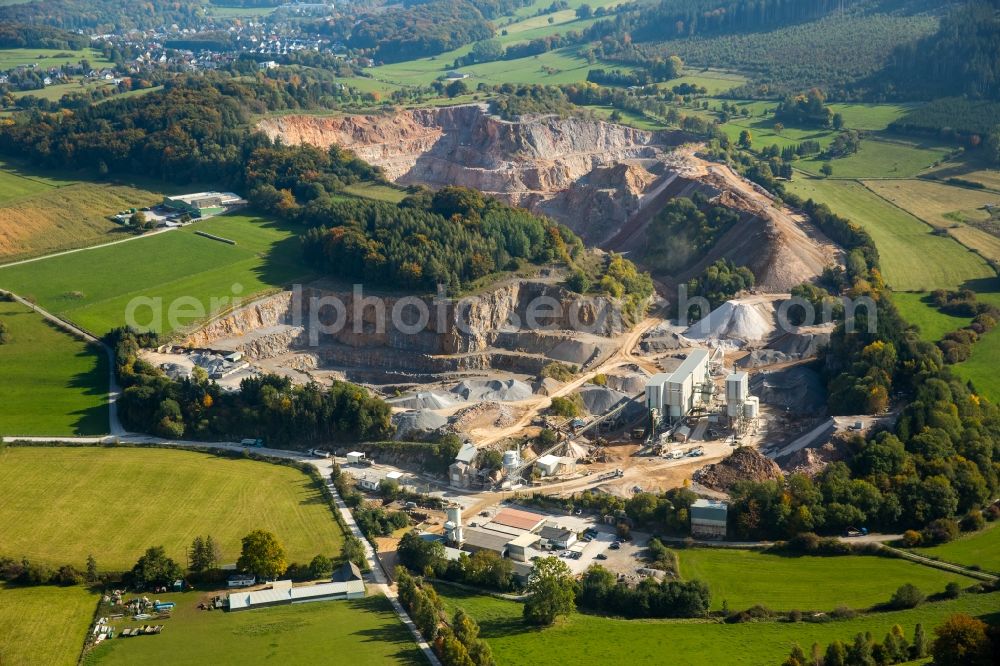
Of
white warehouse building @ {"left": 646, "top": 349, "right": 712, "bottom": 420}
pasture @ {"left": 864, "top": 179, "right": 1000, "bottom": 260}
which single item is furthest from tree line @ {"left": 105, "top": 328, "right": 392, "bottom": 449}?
pasture @ {"left": 864, "top": 179, "right": 1000, "bottom": 260}

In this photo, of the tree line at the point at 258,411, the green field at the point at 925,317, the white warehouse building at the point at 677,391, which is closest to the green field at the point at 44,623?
the tree line at the point at 258,411

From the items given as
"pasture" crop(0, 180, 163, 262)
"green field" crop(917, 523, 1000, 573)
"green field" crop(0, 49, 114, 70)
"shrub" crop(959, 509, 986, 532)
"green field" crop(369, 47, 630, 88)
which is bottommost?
"green field" crop(917, 523, 1000, 573)

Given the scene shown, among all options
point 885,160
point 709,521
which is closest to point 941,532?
point 709,521

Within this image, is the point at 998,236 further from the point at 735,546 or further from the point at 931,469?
the point at 735,546

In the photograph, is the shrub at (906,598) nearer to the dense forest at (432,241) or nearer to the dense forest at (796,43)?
the dense forest at (432,241)

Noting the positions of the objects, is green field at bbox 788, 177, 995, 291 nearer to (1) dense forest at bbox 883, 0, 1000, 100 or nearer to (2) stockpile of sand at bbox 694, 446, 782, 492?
(1) dense forest at bbox 883, 0, 1000, 100
